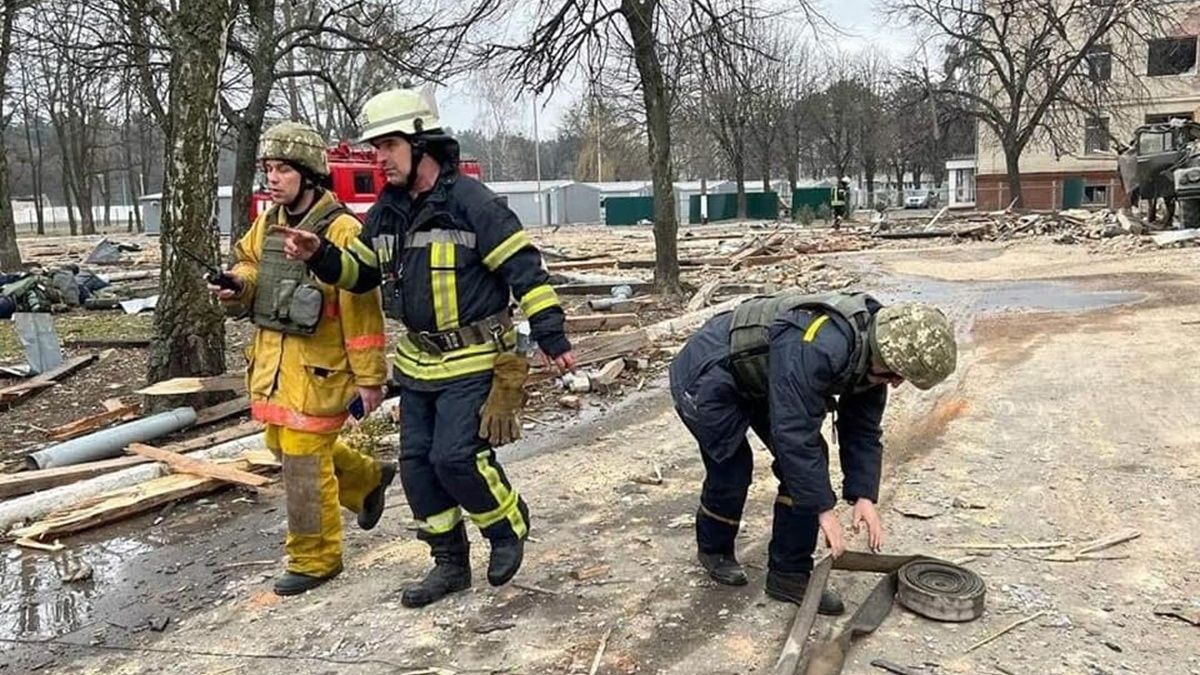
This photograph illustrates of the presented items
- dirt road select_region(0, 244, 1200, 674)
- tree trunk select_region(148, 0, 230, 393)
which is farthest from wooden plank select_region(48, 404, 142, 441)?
dirt road select_region(0, 244, 1200, 674)

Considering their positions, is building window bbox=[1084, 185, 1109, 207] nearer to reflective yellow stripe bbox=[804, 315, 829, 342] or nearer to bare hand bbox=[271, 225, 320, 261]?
reflective yellow stripe bbox=[804, 315, 829, 342]

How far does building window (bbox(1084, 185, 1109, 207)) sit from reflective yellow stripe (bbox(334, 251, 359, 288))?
50.3 meters

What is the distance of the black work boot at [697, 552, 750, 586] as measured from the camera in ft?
13.2

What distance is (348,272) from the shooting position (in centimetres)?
379

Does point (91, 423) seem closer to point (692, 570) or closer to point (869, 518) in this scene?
point (692, 570)

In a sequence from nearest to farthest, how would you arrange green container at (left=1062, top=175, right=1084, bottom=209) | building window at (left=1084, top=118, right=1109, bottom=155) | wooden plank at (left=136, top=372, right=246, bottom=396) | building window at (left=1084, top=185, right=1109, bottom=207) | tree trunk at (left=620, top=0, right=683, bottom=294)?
wooden plank at (left=136, top=372, right=246, bottom=396) < tree trunk at (left=620, top=0, right=683, bottom=294) < building window at (left=1084, top=118, right=1109, bottom=155) < green container at (left=1062, top=175, right=1084, bottom=209) < building window at (left=1084, top=185, right=1109, bottom=207)

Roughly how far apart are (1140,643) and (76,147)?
5645 cm

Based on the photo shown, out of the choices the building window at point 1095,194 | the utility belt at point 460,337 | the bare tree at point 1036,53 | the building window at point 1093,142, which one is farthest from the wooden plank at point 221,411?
the building window at point 1095,194

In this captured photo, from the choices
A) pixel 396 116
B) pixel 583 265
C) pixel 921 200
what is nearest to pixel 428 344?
pixel 396 116

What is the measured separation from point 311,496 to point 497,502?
0.80 metres

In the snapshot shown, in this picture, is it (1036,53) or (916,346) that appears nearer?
(916,346)

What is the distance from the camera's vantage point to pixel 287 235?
3.62 meters

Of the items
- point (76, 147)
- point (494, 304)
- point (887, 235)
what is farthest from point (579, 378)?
point (76, 147)

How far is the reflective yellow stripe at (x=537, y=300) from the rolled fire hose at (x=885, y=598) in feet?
4.74
